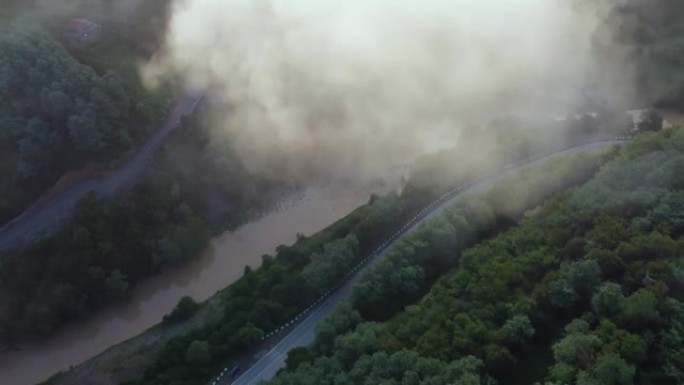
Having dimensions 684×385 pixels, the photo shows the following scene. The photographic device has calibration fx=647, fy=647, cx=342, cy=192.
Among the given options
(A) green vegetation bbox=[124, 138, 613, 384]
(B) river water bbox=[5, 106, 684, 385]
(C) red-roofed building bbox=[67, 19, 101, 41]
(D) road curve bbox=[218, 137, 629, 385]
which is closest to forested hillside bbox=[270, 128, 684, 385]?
(A) green vegetation bbox=[124, 138, 613, 384]

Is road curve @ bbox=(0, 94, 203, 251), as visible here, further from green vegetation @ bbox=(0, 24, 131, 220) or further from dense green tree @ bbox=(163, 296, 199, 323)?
dense green tree @ bbox=(163, 296, 199, 323)

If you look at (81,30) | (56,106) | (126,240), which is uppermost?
(81,30)

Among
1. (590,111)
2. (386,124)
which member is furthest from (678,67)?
(386,124)

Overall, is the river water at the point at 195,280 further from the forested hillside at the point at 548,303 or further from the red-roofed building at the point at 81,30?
the red-roofed building at the point at 81,30

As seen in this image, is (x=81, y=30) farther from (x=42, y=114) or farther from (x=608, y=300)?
(x=608, y=300)

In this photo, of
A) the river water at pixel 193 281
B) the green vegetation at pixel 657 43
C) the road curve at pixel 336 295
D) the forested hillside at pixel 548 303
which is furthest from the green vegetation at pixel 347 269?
the green vegetation at pixel 657 43

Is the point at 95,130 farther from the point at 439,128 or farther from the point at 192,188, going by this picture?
the point at 439,128

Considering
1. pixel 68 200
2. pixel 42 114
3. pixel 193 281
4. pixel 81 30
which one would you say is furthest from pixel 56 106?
pixel 193 281
